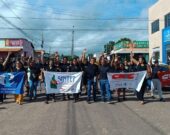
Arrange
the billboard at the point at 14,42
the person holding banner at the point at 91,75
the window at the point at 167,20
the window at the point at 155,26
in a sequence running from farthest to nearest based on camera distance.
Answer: the billboard at the point at 14,42 → the window at the point at 155,26 → the window at the point at 167,20 → the person holding banner at the point at 91,75

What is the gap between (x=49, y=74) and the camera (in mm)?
16953

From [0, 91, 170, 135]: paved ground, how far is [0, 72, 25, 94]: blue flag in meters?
0.69

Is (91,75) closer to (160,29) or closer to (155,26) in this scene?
(160,29)

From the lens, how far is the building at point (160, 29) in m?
48.8

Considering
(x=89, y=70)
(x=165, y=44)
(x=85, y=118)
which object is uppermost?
(x=165, y=44)

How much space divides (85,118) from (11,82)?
584cm

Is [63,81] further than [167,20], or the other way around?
[167,20]

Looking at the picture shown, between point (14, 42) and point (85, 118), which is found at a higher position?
point (14, 42)

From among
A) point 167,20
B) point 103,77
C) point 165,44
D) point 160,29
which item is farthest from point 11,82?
point 160,29

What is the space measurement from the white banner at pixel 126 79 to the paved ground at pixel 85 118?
2.21 ft

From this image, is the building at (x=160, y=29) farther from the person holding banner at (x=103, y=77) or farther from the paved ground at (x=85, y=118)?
the paved ground at (x=85, y=118)

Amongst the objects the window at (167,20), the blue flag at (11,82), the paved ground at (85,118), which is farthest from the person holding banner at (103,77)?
the window at (167,20)

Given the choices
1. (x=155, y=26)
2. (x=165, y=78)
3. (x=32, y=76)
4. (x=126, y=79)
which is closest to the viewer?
(x=126, y=79)

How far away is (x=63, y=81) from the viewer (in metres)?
17.0
